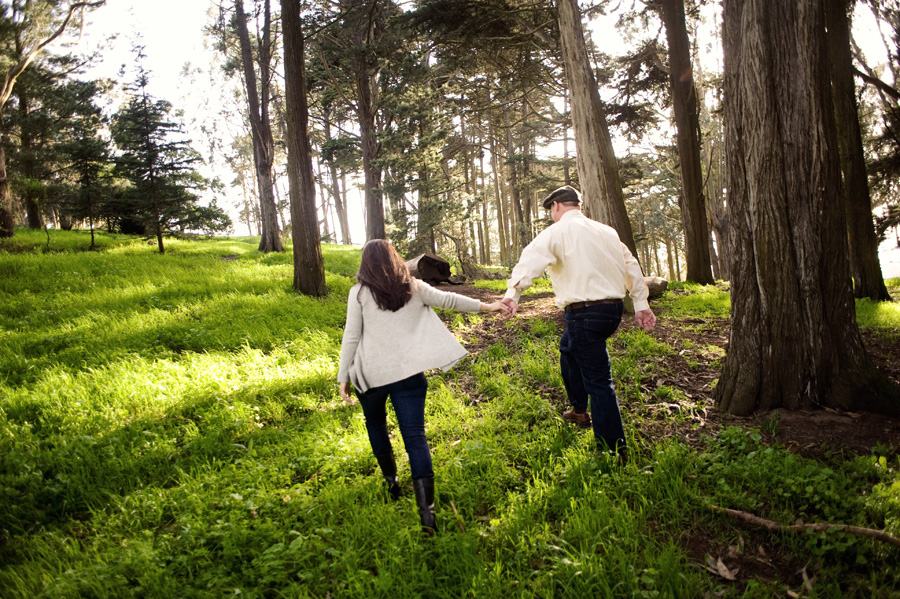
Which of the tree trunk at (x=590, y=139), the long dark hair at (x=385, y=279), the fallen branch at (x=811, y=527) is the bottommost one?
the fallen branch at (x=811, y=527)

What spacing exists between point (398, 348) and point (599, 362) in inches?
61.8

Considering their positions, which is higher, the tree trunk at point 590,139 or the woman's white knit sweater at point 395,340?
the tree trunk at point 590,139

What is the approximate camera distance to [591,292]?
329cm

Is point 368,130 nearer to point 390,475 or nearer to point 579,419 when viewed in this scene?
point 579,419

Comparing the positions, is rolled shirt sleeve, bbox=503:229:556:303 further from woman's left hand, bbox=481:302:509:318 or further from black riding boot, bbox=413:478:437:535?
black riding boot, bbox=413:478:437:535

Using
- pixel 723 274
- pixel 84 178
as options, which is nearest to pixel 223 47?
pixel 84 178

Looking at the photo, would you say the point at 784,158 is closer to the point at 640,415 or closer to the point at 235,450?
the point at 640,415

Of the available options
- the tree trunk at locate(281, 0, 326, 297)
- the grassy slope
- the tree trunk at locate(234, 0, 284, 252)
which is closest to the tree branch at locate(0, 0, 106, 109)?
the tree trunk at locate(234, 0, 284, 252)

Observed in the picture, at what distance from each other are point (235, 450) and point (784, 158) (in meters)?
5.47

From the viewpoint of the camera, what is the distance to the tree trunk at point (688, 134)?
10086mm

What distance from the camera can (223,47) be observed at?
18688 millimetres

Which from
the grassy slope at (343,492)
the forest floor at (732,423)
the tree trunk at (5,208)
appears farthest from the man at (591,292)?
the tree trunk at (5,208)

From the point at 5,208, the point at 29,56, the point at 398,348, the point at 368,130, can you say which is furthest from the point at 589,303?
the point at 29,56

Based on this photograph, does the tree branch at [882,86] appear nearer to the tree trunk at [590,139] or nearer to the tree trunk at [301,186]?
the tree trunk at [590,139]
